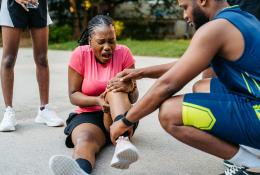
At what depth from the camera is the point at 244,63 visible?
251 centimetres

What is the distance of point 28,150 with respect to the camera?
146 inches

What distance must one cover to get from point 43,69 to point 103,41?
1.03m

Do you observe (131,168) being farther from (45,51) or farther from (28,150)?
(45,51)

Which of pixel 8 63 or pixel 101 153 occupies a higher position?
pixel 8 63

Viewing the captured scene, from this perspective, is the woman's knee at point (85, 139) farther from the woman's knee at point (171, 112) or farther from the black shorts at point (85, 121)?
the woman's knee at point (171, 112)

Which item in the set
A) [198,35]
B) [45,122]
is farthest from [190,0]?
[45,122]

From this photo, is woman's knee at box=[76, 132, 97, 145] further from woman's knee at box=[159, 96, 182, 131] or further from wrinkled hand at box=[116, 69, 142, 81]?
woman's knee at box=[159, 96, 182, 131]

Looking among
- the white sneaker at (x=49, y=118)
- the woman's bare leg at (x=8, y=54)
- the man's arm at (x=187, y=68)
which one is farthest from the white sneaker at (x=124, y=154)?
the woman's bare leg at (x=8, y=54)

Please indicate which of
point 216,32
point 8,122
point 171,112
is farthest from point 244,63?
point 8,122

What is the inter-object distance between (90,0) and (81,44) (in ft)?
32.5

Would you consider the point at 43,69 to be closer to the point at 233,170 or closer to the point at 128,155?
the point at 128,155

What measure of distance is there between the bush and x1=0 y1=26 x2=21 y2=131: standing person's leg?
9369 mm

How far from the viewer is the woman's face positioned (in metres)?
3.52

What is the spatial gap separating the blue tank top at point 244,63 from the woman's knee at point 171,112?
285 millimetres
